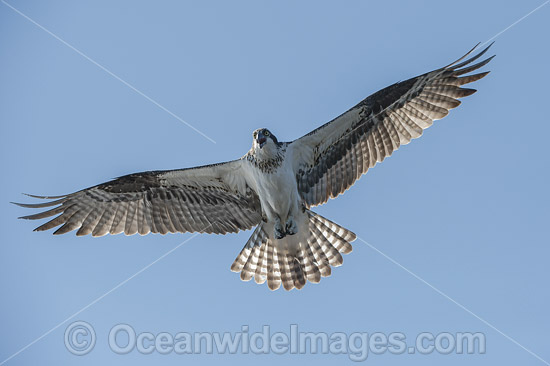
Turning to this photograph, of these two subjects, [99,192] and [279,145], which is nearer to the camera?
[279,145]

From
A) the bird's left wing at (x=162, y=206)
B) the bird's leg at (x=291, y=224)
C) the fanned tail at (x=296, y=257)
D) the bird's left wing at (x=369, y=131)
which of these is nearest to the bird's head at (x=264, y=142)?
the bird's left wing at (x=369, y=131)

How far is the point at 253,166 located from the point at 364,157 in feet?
5.92

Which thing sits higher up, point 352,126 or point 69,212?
point 352,126

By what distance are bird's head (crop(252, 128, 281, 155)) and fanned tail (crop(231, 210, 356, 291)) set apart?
1470 millimetres

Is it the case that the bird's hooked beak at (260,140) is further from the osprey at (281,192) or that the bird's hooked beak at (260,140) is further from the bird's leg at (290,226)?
the bird's leg at (290,226)

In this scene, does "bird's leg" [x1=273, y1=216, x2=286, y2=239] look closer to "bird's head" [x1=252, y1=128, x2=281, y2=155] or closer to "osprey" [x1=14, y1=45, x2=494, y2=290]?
"osprey" [x1=14, y1=45, x2=494, y2=290]

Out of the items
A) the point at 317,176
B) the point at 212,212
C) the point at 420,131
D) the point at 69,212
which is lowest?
the point at 69,212

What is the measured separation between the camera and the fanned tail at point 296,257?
1088 cm

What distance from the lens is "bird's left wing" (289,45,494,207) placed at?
10.2 meters

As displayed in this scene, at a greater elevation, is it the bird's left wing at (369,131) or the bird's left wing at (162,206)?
the bird's left wing at (369,131)

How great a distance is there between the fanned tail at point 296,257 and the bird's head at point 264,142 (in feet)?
4.82

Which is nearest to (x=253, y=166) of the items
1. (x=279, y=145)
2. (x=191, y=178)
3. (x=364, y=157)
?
(x=279, y=145)

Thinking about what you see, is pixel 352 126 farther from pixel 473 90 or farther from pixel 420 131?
pixel 473 90

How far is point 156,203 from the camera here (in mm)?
10828
